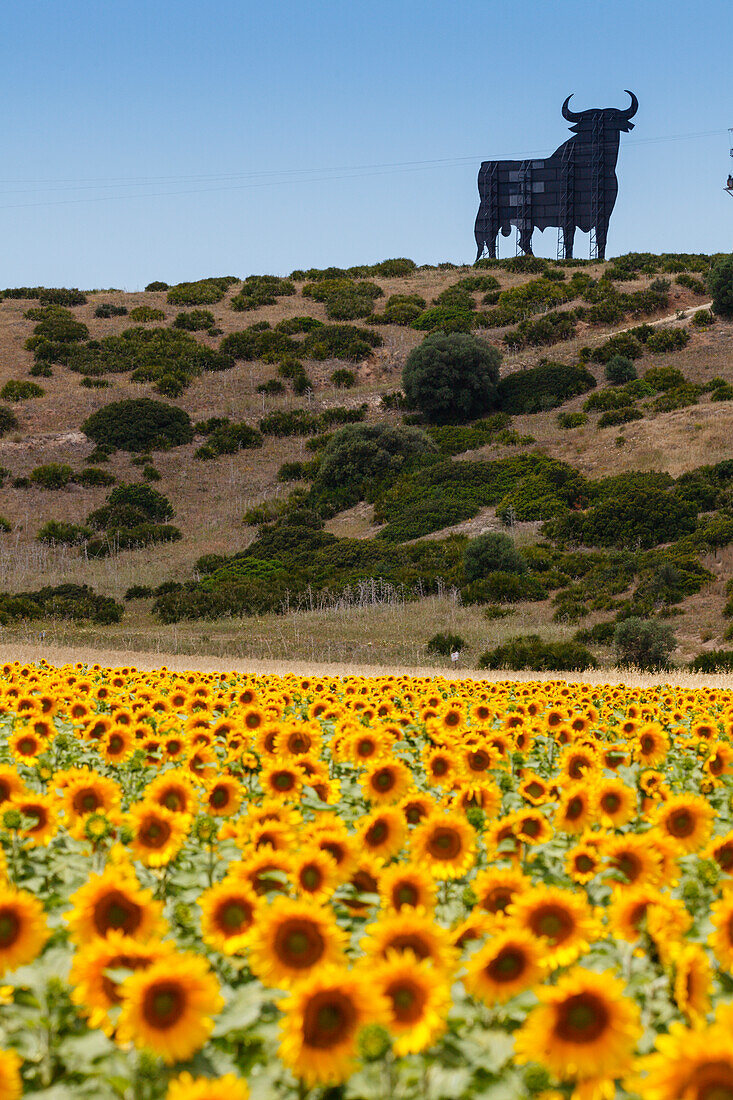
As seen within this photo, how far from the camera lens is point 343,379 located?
6344cm

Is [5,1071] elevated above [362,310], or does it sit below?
below

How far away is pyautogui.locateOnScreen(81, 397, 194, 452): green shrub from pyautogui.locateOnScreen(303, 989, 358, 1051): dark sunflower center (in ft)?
175

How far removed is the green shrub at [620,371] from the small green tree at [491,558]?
963 inches

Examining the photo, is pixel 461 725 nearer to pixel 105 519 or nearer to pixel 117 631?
pixel 117 631

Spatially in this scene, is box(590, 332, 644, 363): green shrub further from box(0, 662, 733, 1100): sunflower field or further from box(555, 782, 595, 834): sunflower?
box(555, 782, 595, 834): sunflower

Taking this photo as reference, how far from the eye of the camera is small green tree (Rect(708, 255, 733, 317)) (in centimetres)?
6150

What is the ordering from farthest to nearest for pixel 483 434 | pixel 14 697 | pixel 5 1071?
pixel 483 434, pixel 14 697, pixel 5 1071

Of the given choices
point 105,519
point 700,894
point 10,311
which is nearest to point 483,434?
point 105,519

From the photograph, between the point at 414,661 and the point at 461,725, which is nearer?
the point at 461,725

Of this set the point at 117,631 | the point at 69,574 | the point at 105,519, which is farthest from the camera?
the point at 105,519

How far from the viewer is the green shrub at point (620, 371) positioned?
55.7 m

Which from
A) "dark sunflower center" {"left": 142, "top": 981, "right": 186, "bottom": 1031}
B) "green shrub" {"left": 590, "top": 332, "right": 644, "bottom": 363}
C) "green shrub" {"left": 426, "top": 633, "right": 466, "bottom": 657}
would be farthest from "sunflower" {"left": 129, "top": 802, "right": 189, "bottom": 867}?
"green shrub" {"left": 590, "top": 332, "right": 644, "bottom": 363}

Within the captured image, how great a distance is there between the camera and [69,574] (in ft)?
126

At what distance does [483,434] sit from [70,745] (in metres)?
46.1
